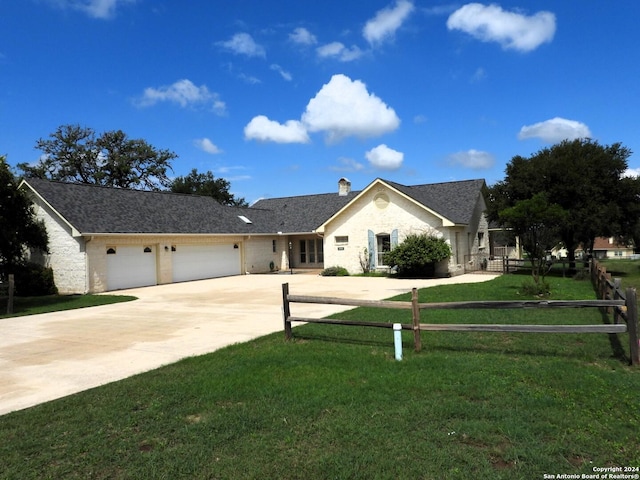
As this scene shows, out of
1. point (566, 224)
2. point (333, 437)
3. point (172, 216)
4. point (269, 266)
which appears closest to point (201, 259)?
point (172, 216)

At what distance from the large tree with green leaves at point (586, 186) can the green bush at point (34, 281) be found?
2177 centimetres

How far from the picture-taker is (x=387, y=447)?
4176mm

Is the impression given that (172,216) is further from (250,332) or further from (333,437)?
(333,437)

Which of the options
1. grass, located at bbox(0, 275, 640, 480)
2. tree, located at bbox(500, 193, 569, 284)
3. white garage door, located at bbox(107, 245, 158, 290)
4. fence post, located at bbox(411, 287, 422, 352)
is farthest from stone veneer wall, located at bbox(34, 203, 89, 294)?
tree, located at bbox(500, 193, 569, 284)

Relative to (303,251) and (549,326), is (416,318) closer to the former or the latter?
(549,326)

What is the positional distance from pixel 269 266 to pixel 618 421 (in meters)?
28.0

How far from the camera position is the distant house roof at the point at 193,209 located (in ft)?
71.8

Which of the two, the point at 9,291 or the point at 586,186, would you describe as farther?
the point at 586,186

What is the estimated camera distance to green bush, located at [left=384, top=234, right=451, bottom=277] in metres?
22.9

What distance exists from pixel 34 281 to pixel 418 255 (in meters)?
17.8

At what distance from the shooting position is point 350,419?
15.8 ft

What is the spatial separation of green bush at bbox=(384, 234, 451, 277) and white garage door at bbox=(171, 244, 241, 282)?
10333 millimetres

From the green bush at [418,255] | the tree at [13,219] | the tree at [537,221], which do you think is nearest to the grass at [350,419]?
the tree at [537,221]

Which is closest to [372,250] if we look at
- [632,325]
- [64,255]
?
[64,255]
